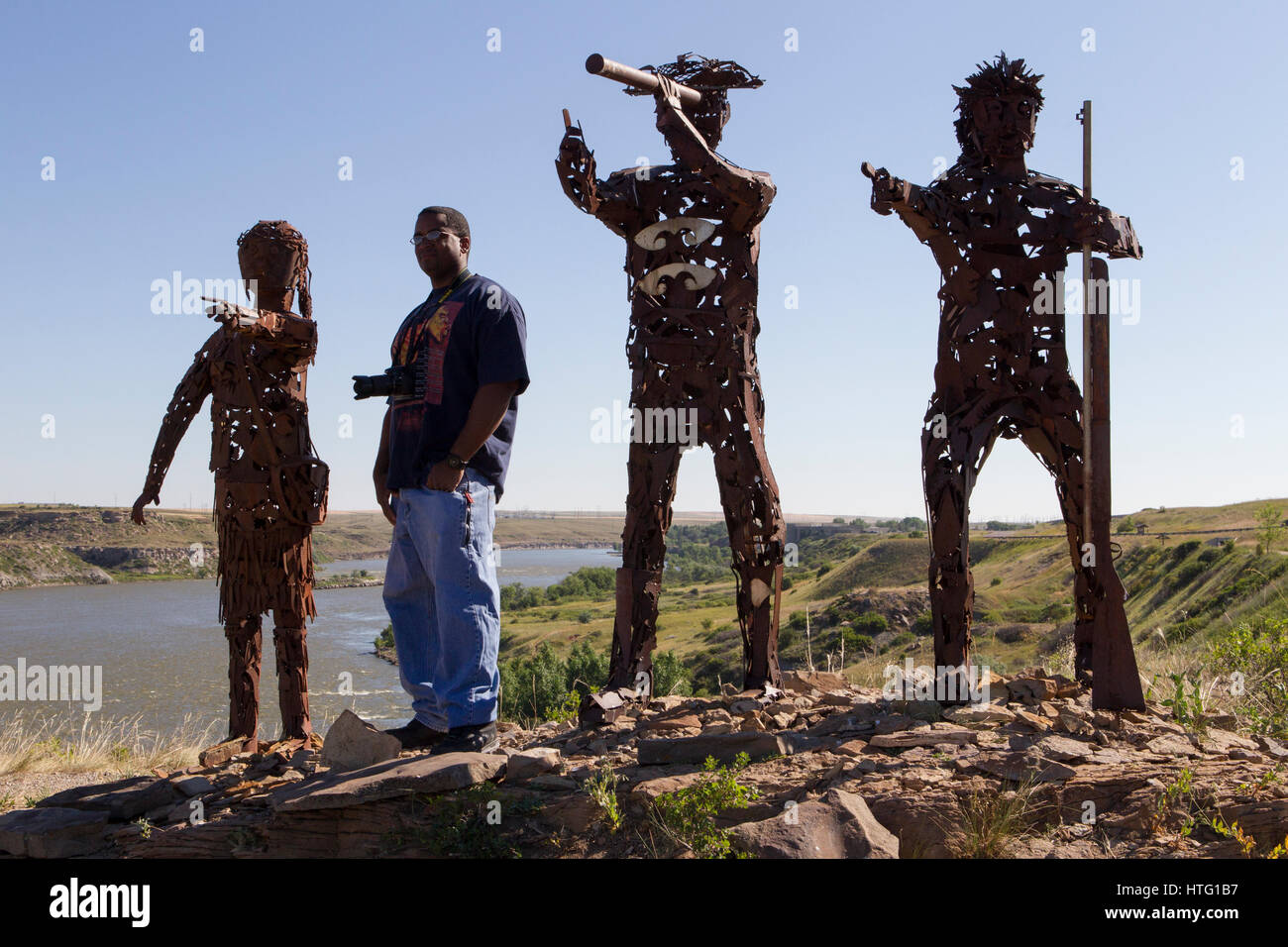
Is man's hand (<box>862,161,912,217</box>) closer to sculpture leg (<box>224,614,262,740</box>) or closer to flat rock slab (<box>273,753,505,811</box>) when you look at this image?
flat rock slab (<box>273,753,505,811</box>)

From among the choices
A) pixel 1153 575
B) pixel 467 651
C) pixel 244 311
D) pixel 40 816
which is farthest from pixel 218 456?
pixel 1153 575

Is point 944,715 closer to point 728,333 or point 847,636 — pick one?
point 728,333

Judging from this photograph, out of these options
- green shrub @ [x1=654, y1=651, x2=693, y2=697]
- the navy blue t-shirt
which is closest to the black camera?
the navy blue t-shirt

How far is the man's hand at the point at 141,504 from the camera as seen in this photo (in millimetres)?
6176

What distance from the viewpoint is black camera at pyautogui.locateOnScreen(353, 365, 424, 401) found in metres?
4.44

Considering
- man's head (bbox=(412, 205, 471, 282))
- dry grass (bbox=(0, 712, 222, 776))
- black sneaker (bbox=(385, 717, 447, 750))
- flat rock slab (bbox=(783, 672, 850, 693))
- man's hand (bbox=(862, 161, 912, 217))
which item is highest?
man's hand (bbox=(862, 161, 912, 217))

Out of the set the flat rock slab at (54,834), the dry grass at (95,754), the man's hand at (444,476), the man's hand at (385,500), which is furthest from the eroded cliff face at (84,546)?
the man's hand at (444,476)

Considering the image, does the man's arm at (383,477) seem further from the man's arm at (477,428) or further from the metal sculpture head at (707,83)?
the metal sculpture head at (707,83)

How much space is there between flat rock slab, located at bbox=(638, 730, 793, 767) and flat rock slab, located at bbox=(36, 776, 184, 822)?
7.55 ft

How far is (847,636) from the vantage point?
19297 millimetres

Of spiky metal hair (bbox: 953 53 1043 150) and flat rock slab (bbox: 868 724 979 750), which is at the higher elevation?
spiky metal hair (bbox: 953 53 1043 150)

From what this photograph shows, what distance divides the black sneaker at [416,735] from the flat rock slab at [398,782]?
0.92 ft

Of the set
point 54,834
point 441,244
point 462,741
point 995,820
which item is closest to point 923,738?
point 995,820

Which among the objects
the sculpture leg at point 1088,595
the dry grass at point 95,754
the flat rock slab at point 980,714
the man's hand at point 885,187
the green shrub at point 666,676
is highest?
the man's hand at point 885,187
